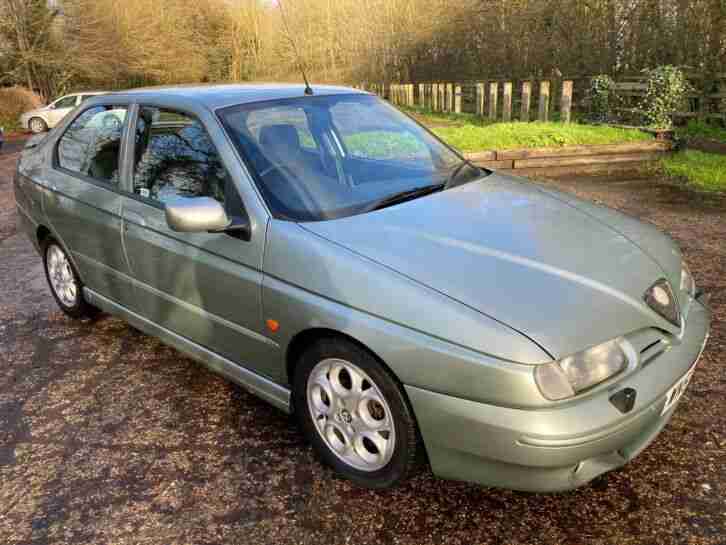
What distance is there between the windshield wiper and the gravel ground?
1.25 m

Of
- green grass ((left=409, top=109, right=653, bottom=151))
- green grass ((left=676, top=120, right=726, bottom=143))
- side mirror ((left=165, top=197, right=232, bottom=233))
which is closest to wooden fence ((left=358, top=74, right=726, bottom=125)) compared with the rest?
green grass ((left=676, top=120, right=726, bottom=143))

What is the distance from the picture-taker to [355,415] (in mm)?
2633

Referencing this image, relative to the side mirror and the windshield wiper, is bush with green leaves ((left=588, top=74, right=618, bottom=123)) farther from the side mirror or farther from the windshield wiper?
the side mirror

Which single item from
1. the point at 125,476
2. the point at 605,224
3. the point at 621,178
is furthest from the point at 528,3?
the point at 125,476

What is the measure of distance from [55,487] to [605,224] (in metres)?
2.93

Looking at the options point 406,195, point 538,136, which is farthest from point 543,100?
point 406,195

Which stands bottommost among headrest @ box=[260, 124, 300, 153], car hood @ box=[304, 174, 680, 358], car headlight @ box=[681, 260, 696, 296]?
car headlight @ box=[681, 260, 696, 296]

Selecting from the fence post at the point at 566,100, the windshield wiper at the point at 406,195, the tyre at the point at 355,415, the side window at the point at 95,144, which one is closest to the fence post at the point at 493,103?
the fence post at the point at 566,100

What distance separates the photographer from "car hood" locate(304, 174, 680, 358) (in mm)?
2275

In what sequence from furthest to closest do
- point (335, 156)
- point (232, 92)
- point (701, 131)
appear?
point (701, 131) < point (232, 92) < point (335, 156)

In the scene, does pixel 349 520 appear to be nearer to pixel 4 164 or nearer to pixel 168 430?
pixel 168 430

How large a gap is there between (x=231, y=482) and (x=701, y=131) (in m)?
11.4

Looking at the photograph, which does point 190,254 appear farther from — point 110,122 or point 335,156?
point 110,122

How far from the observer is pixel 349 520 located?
2520 millimetres
